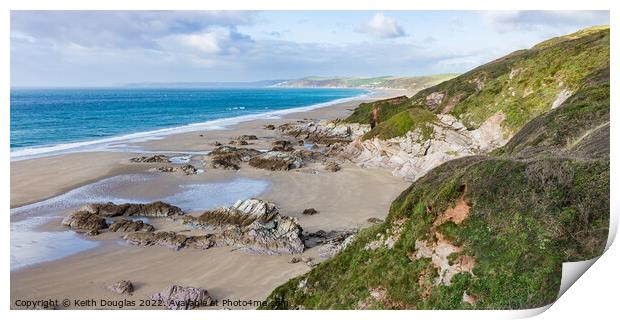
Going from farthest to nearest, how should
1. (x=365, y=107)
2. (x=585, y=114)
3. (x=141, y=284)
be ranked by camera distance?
(x=365, y=107), (x=585, y=114), (x=141, y=284)

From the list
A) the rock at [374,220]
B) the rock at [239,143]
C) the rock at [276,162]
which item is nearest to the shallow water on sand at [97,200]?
the rock at [276,162]

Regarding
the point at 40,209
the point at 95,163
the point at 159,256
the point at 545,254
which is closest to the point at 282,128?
the point at 95,163

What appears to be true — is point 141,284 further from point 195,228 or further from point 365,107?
point 365,107

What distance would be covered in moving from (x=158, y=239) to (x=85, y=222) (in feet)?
17.9

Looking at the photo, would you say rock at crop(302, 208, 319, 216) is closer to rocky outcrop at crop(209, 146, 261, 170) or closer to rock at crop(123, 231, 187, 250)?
rock at crop(123, 231, 187, 250)

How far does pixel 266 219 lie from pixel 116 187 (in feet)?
56.3

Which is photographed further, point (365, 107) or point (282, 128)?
point (282, 128)

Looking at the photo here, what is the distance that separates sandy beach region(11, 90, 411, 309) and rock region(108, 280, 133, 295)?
0.25 meters

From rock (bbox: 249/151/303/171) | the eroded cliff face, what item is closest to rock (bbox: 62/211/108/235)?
rock (bbox: 249/151/303/171)

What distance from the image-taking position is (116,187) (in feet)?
121

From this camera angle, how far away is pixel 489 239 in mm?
13305

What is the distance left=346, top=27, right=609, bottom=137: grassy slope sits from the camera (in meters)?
37.7

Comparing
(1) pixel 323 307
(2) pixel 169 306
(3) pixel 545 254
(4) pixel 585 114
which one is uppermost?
(4) pixel 585 114

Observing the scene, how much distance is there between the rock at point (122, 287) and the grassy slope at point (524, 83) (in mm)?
32218
